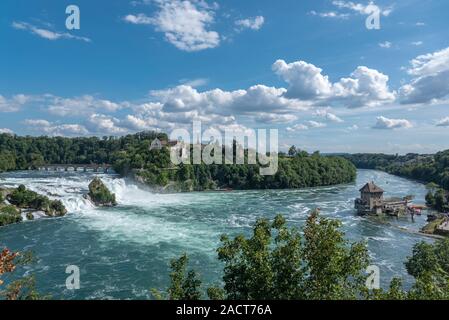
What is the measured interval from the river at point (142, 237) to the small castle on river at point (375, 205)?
1437 mm

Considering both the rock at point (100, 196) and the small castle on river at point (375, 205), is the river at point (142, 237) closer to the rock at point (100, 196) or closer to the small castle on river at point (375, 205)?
the rock at point (100, 196)

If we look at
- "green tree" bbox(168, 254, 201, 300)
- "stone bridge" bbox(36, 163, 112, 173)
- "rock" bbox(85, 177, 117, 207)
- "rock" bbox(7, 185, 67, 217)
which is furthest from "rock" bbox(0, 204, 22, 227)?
"stone bridge" bbox(36, 163, 112, 173)

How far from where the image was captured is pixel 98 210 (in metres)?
38.7

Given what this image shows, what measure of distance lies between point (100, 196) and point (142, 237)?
55.6 feet

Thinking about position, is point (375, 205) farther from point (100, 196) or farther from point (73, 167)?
point (73, 167)

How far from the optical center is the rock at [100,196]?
41.3m

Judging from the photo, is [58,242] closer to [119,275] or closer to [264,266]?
[119,275]

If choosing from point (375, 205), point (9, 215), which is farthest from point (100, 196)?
point (375, 205)

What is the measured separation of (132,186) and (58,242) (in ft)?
95.1

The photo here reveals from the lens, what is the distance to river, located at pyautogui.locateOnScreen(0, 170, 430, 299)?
59.8 ft

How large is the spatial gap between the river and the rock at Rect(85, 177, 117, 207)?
1.04m

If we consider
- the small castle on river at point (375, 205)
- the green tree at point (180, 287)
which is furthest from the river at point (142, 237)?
the green tree at point (180, 287)

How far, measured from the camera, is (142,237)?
26.5m
